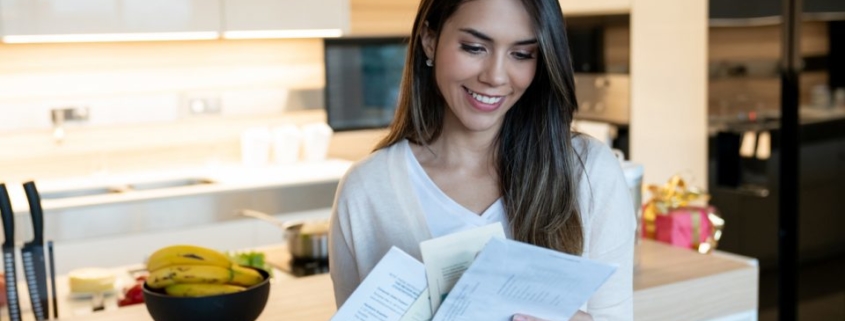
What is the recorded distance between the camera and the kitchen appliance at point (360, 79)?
15.6ft

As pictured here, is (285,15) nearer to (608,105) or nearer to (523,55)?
(608,105)

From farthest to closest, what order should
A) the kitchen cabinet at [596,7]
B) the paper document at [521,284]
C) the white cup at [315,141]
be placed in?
1. the white cup at [315,141]
2. the kitchen cabinet at [596,7]
3. the paper document at [521,284]

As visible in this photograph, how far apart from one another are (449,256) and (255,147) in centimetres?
318

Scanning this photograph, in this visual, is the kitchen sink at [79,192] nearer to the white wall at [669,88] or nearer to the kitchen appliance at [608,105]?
the kitchen appliance at [608,105]

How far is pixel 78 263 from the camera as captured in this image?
3.81m

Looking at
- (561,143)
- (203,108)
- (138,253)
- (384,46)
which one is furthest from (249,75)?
(561,143)

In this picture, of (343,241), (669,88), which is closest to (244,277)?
(343,241)

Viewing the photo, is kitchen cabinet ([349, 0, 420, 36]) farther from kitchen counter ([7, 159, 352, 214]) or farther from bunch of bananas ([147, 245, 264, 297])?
bunch of bananas ([147, 245, 264, 297])

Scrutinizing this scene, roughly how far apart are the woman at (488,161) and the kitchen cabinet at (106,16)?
2.44m

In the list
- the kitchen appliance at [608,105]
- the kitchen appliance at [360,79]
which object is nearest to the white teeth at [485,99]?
the kitchen appliance at [608,105]

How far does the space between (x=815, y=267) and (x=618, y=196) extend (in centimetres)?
254

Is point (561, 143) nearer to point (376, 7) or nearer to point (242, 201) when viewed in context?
point (242, 201)

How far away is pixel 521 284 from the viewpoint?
4.61ft

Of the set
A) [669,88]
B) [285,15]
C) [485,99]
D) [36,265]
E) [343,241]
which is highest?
[285,15]
